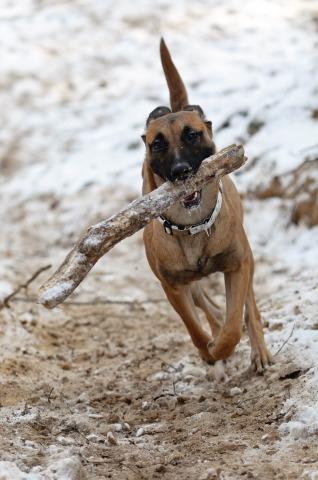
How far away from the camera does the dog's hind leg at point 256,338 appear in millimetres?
4582

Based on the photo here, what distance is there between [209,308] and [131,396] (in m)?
1.06

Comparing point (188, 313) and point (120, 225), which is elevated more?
point (120, 225)

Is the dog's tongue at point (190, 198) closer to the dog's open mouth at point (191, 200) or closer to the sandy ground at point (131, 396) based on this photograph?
the dog's open mouth at point (191, 200)

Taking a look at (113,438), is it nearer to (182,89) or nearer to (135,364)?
(135,364)

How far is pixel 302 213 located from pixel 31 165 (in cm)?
568

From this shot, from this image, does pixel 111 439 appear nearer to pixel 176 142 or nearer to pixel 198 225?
pixel 198 225

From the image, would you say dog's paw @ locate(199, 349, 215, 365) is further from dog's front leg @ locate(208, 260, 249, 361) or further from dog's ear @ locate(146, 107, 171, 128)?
dog's ear @ locate(146, 107, 171, 128)

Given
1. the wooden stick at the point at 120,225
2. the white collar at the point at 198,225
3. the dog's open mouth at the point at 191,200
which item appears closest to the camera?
the wooden stick at the point at 120,225

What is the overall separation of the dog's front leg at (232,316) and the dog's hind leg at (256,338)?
0.89ft

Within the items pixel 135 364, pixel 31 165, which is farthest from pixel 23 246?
pixel 135 364

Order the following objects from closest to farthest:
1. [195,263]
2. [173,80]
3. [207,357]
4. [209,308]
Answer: [195,263], [207,357], [209,308], [173,80]

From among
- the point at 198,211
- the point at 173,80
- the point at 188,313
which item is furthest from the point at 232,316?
the point at 173,80

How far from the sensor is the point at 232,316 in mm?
4328

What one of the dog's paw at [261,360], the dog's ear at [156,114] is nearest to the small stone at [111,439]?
the dog's paw at [261,360]
